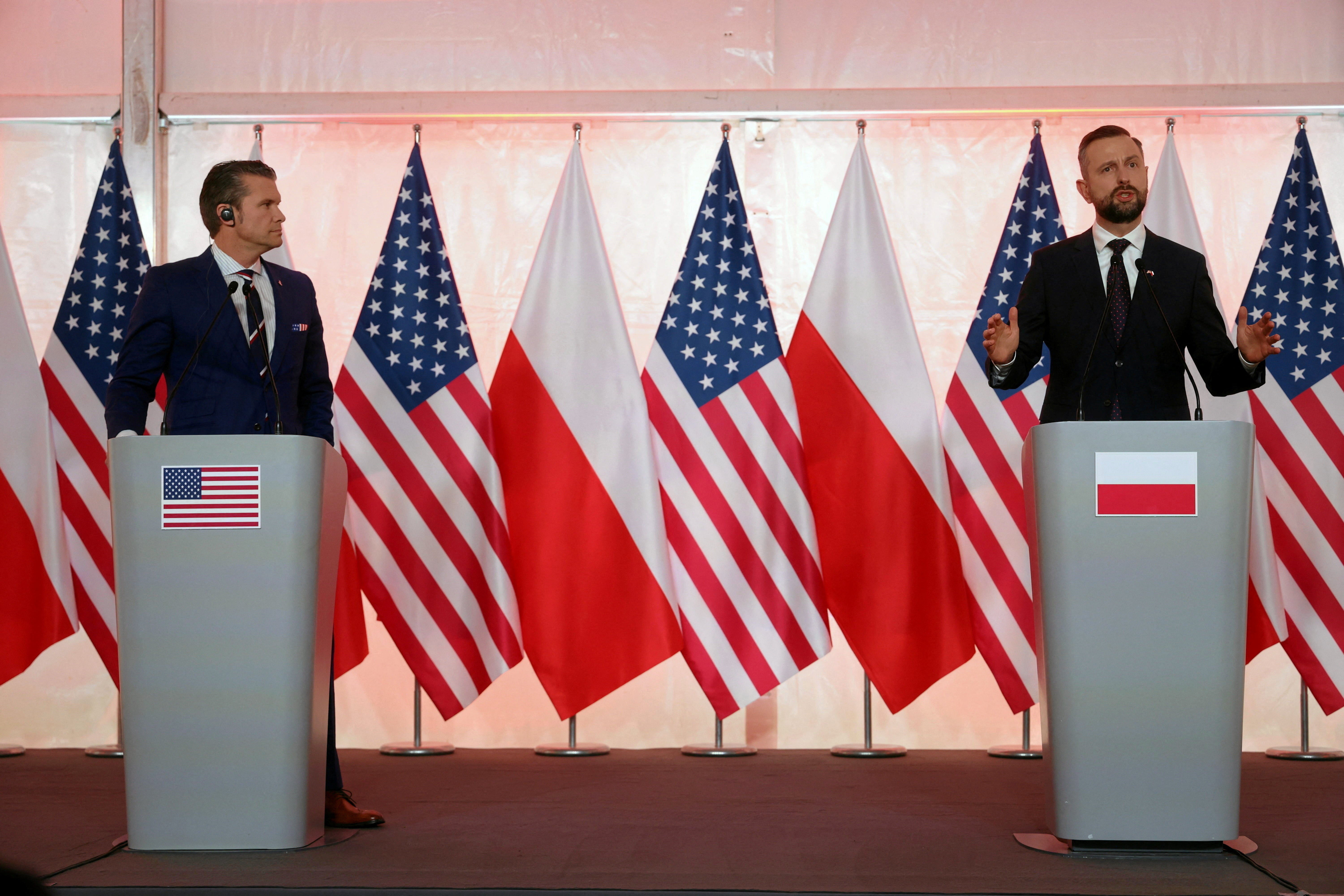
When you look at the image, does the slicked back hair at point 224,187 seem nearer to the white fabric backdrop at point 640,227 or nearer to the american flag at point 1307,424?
the white fabric backdrop at point 640,227

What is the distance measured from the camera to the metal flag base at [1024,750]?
14.3 feet

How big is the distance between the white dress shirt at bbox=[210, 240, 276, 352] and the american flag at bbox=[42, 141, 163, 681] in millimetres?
1490

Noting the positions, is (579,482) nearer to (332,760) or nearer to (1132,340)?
(332,760)

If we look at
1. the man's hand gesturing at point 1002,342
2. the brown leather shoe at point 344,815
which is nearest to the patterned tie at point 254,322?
the brown leather shoe at point 344,815

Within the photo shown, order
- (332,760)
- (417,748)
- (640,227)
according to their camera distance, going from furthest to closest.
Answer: (640,227), (417,748), (332,760)

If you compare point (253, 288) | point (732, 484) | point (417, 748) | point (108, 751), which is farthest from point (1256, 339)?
point (108, 751)

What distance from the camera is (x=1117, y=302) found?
9.57 feet

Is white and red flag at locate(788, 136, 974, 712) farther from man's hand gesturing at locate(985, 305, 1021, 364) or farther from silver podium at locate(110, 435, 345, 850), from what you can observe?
silver podium at locate(110, 435, 345, 850)

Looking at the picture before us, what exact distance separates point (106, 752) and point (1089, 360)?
11.7ft

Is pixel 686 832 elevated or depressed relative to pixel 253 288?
depressed

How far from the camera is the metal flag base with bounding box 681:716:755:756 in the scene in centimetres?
440

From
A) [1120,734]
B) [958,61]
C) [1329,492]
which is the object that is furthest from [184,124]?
[1329,492]

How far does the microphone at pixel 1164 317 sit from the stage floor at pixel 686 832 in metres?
0.99

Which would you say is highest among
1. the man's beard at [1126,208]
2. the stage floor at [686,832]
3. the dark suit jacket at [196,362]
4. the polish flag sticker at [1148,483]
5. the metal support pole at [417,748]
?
Result: the man's beard at [1126,208]
